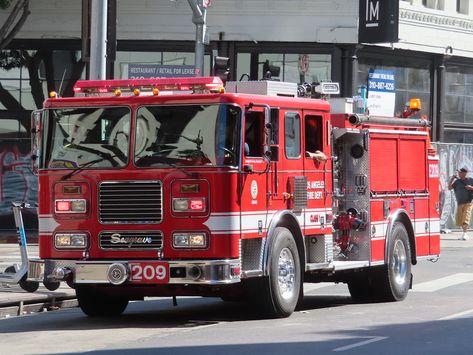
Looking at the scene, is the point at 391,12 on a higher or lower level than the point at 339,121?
higher

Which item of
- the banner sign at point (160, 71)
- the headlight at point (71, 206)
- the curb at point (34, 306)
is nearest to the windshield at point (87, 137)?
the headlight at point (71, 206)

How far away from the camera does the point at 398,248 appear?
17.1 metres

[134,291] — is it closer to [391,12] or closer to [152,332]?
[152,332]

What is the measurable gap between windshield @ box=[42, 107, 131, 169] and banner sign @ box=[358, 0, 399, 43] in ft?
55.2

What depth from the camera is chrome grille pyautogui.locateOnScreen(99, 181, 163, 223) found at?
13695 mm

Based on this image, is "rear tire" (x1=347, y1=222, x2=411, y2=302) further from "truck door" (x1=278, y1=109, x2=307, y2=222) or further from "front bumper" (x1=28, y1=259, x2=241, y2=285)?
"front bumper" (x1=28, y1=259, x2=241, y2=285)

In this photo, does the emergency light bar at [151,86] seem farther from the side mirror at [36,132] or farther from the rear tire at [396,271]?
the rear tire at [396,271]

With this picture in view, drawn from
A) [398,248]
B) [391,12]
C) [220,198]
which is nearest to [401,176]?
[398,248]

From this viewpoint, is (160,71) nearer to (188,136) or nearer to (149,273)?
(188,136)

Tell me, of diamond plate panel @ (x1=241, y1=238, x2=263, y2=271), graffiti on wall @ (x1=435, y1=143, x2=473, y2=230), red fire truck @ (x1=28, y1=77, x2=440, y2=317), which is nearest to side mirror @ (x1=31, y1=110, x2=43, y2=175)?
red fire truck @ (x1=28, y1=77, x2=440, y2=317)

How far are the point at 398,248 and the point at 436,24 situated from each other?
17093 millimetres

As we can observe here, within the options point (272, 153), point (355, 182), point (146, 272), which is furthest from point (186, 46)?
point (146, 272)

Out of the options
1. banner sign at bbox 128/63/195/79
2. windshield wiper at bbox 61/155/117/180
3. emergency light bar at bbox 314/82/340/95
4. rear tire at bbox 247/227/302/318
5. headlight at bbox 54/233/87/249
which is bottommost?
rear tire at bbox 247/227/302/318

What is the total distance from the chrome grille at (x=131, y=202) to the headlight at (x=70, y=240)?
1.05ft
